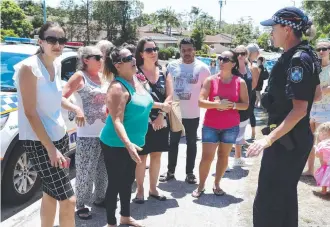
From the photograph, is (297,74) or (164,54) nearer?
(297,74)

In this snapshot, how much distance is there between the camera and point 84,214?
3.89 m

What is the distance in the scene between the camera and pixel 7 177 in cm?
403

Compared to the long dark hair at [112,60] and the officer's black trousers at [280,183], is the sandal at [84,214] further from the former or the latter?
the officer's black trousers at [280,183]

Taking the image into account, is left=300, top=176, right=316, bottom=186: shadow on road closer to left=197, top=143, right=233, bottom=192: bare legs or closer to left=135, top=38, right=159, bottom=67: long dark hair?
left=197, top=143, right=233, bottom=192: bare legs

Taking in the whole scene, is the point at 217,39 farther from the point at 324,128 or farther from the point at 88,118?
the point at 88,118

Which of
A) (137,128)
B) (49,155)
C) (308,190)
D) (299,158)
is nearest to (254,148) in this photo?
(299,158)

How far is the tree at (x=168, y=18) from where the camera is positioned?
98938mm

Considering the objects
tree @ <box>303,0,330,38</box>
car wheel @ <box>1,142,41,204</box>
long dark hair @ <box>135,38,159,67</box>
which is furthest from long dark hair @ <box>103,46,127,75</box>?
tree @ <box>303,0,330,38</box>

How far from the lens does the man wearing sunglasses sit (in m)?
5.02

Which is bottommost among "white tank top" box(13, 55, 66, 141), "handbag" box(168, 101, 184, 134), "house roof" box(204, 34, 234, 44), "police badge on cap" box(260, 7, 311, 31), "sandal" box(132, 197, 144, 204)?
"sandal" box(132, 197, 144, 204)

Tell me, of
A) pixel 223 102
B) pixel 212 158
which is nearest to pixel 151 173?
pixel 212 158

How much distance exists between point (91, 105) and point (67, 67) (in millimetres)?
1758

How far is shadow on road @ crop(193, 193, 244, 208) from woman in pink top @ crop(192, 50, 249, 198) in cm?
45

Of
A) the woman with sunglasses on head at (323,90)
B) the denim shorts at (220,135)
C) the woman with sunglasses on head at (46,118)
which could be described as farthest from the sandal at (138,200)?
the woman with sunglasses on head at (323,90)
